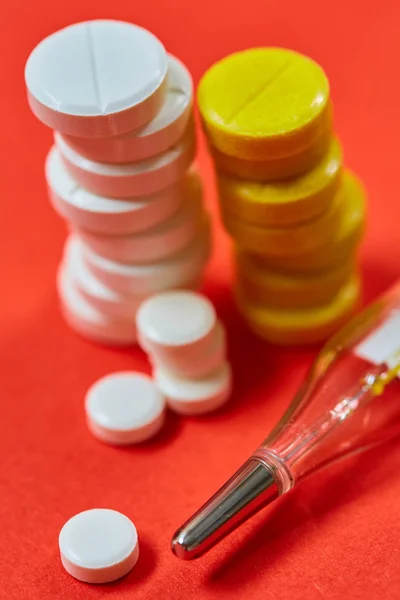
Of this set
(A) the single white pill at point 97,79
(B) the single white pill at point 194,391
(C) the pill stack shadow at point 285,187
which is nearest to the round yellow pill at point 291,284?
(C) the pill stack shadow at point 285,187

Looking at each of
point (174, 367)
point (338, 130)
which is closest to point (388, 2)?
point (338, 130)

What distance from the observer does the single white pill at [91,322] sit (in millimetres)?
1103

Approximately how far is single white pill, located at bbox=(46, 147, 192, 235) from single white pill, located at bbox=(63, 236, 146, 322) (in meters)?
0.08

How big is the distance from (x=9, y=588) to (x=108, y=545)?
96 millimetres

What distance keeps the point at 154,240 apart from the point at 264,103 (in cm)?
19

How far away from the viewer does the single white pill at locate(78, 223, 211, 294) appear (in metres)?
1.05

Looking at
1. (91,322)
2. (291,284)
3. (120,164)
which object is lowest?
(91,322)

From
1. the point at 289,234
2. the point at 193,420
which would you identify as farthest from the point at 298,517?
the point at 289,234

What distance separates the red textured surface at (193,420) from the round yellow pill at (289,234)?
141mm

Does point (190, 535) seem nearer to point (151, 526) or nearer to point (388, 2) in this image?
point (151, 526)

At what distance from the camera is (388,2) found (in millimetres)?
1390

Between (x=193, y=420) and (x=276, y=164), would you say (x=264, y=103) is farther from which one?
(x=193, y=420)

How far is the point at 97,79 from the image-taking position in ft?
3.08

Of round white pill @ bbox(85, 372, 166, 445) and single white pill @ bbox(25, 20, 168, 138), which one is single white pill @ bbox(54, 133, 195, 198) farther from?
round white pill @ bbox(85, 372, 166, 445)
